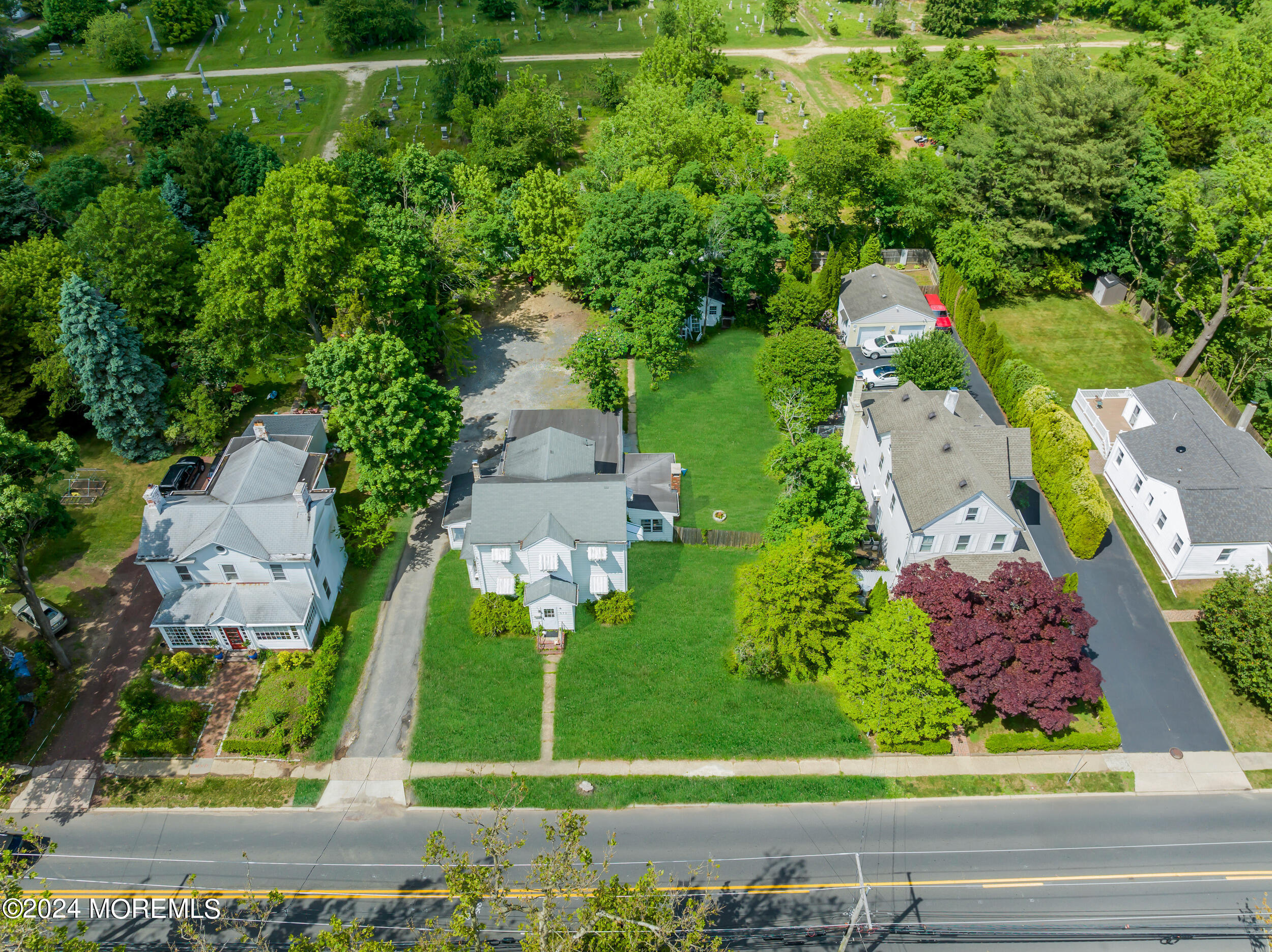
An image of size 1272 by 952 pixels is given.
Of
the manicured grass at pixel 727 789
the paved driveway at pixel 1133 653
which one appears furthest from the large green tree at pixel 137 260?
the paved driveway at pixel 1133 653

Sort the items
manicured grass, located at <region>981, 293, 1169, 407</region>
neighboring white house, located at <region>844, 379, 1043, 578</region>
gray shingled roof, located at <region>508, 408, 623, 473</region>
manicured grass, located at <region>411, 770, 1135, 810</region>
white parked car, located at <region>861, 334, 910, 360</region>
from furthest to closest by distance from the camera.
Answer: white parked car, located at <region>861, 334, 910, 360</region> < manicured grass, located at <region>981, 293, 1169, 407</region> < gray shingled roof, located at <region>508, 408, 623, 473</region> < neighboring white house, located at <region>844, 379, 1043, 578</region> < manicured grass, located at <region>411, 770, 1135, 810</region>

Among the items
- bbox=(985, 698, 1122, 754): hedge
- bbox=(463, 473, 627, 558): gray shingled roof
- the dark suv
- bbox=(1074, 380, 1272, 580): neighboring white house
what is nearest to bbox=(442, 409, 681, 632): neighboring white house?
bbox=(463, 473, 627, 558): gray shingled roof

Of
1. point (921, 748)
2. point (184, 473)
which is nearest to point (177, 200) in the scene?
point (184, 473)

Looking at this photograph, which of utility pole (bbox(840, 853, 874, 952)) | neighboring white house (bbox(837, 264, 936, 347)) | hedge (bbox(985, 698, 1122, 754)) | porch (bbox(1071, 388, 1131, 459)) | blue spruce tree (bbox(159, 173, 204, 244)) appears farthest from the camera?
blue spruce tree (bbox(159, 173, 204, 244))

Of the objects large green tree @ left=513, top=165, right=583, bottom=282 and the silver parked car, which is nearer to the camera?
the silver parked car

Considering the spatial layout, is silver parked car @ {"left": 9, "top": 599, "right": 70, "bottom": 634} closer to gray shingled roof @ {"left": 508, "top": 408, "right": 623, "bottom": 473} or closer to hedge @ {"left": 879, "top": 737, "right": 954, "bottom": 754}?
gray shingled roof @ {"left": 508, "top": 408, "right": 623, "bottom": 473}

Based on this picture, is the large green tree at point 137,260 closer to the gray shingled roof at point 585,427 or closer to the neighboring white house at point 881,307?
the gray shingled roof at point 585,427

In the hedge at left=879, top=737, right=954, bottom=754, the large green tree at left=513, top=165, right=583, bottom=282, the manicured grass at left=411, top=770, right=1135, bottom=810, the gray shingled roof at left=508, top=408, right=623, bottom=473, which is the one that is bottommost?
the manicured grass at left=411, top=770, right=1135, bottom=810

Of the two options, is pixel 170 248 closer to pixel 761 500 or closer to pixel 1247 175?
pixel 761 500
